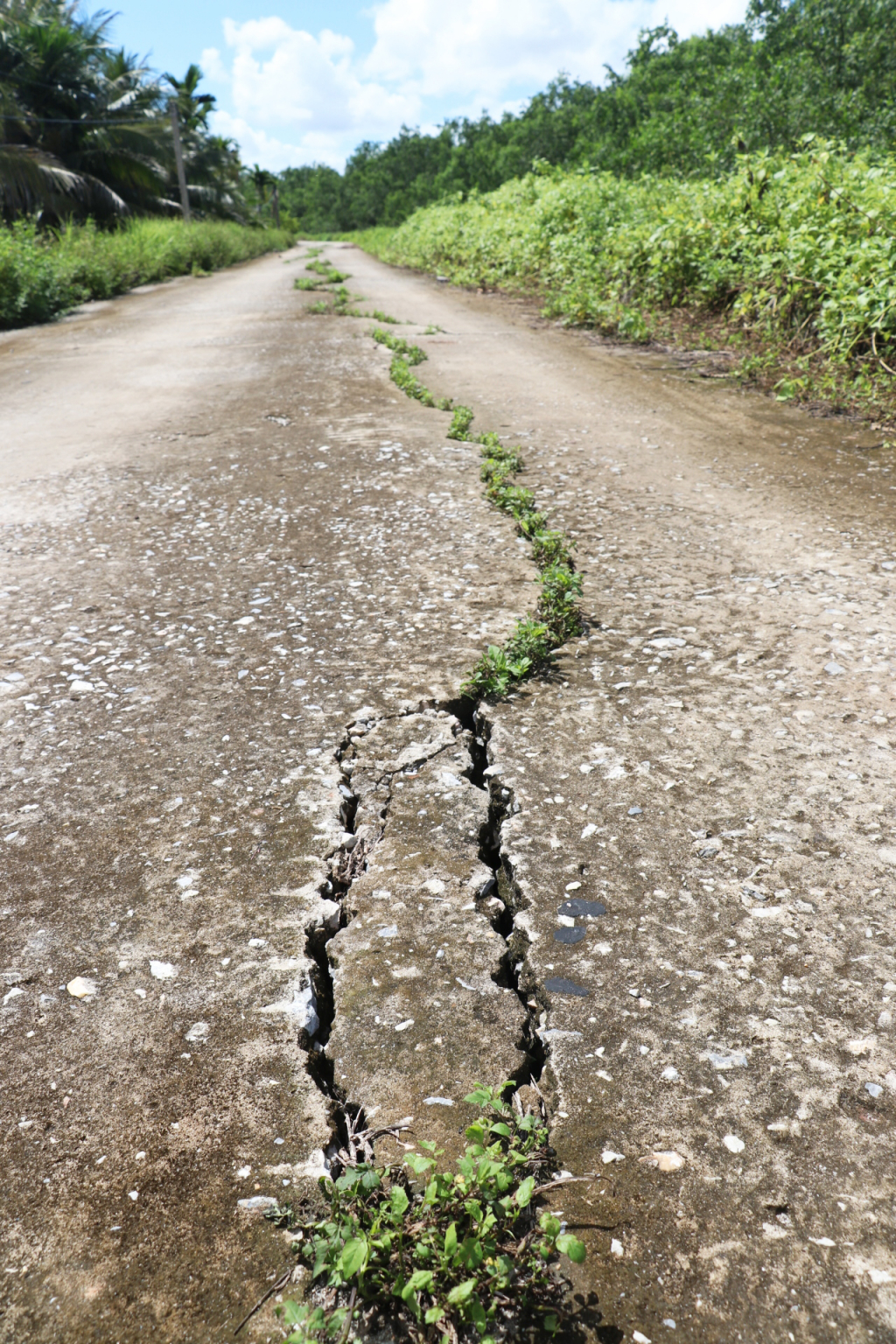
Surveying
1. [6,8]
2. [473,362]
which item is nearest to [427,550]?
[473,362]

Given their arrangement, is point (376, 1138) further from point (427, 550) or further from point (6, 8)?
point (6, 8)

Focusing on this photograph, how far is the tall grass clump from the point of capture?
5.77 metres

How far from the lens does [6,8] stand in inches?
787

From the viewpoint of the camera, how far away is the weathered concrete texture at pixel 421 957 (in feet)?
4.71

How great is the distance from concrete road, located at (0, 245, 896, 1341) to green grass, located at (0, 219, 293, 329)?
8692mm

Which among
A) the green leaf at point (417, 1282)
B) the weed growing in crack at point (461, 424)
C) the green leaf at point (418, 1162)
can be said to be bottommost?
the green leaf at point (417, 1282)

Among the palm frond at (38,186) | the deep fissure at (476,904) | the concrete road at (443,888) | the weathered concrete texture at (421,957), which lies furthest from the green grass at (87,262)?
the weathered concrete texture at (421,957)

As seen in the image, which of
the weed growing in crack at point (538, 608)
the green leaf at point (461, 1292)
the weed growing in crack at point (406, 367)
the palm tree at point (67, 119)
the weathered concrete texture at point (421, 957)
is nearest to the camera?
the green leaf at point (461, 1292)

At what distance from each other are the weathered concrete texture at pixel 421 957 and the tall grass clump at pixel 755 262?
4855mm

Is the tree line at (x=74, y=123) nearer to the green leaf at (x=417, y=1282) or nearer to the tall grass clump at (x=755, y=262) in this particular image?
the tall grass clump at (x=755, y=262)

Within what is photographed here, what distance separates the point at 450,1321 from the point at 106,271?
1597 centimetres

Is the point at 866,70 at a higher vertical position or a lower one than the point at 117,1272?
higher

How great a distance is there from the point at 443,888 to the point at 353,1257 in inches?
31.8

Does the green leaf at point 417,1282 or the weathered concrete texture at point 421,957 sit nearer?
the green leaf at point 417,1282
